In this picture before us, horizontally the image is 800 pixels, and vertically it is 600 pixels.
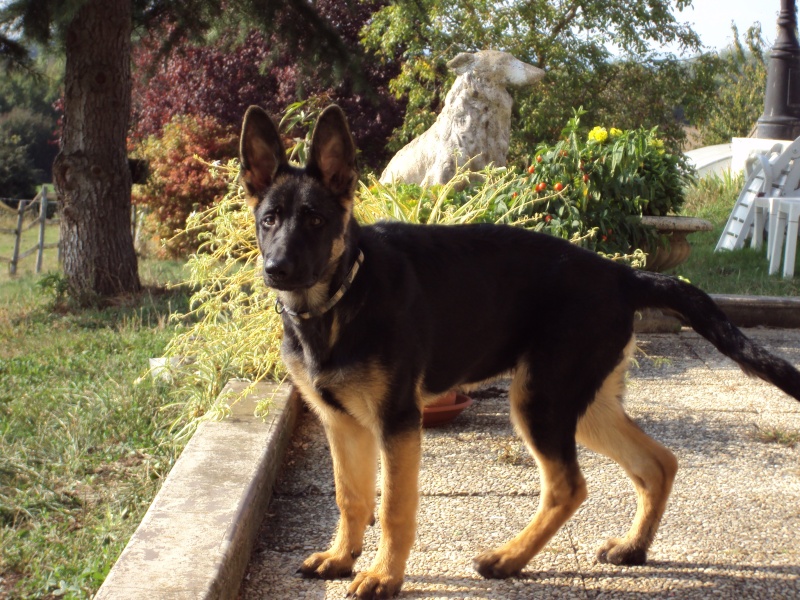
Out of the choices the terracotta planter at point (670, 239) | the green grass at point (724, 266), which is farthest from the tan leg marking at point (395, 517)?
the green grass at point (724, 266)

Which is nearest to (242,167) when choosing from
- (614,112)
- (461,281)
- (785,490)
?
(461,281)

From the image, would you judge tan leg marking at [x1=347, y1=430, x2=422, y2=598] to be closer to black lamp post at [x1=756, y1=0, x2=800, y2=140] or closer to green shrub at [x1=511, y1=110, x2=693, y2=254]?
green shrub at [x1=511, y1=110, x2=693, y2=254]

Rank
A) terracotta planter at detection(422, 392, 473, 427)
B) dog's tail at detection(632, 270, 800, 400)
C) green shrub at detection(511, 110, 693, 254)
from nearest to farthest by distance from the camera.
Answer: dog's tail at detection(632, 270, 800, 400) → terracotta planter at detection(422, 392, 473, 427) → green shrub at detection(511, 110, 693, 254)

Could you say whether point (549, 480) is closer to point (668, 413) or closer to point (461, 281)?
point (461, 281)

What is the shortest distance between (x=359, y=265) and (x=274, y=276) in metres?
0.44

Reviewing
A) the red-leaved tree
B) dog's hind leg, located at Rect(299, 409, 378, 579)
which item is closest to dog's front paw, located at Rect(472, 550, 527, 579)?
dog's hind leg, located at Rect(299, 409, 378, 579)

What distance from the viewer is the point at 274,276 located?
312 centimetres

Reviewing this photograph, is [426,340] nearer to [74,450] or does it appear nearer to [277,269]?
[277,269]

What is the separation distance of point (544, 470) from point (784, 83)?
40.5ft

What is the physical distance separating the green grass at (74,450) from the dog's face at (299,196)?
139 cm

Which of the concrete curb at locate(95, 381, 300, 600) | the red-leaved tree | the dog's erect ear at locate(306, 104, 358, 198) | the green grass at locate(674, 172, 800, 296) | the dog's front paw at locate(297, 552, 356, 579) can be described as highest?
the red-leaved tree

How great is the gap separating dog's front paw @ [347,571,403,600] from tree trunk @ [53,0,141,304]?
6305mm

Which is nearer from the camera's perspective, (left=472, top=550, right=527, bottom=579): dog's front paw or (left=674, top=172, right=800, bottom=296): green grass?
(left=472, top=550, right=527, bottom=579): dog's front paw

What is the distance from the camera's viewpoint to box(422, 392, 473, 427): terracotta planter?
5.03 metres
